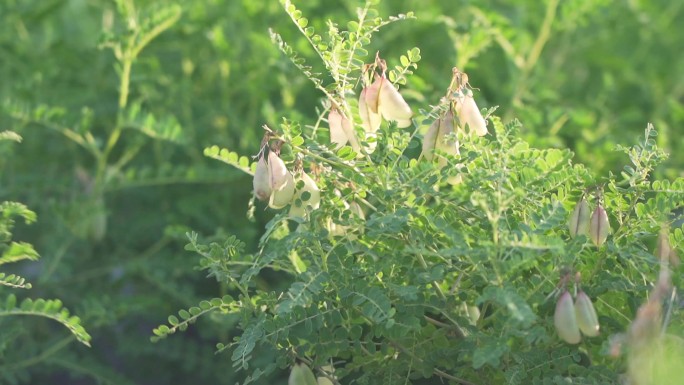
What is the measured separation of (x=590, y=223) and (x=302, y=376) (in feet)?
1.44

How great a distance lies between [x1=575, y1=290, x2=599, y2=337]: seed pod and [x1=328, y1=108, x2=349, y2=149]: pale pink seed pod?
390 millimetres

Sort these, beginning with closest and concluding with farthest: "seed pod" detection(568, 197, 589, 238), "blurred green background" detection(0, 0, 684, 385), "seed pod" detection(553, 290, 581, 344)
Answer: "seed pod" detection(553, 290, 581, 344) < "seed pod" detection(568, 197, 589, 238) < "blurred green background" detection(0, 0, 684, 385)

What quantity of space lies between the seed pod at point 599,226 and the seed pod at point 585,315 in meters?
0.10

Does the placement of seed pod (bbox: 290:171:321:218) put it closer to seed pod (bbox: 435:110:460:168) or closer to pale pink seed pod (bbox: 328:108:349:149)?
pale pink seed pod (bbox: 328:108:349:149)

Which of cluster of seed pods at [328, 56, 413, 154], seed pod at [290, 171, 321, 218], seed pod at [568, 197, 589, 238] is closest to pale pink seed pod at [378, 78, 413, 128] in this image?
cluster of seed pods at [328, 56, 413, 154]

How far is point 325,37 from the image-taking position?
292cm

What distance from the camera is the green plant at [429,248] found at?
1.38 meters

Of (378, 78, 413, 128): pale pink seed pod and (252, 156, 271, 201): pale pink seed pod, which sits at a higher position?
(378, 78, 413, 128): pale pink seed pod

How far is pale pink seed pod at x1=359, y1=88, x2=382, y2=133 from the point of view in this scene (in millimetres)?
1462

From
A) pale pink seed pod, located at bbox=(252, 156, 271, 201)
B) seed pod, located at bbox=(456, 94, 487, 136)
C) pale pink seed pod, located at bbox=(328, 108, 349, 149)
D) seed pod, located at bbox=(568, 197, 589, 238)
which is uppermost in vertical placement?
seed pod, located at bbox=(456, 94, 487, 136)

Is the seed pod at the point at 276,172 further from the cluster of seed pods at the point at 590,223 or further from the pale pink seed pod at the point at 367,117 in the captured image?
the cluster of seed pods at the point at 590,223

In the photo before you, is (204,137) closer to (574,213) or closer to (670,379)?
(574,213)

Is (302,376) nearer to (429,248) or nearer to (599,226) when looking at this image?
(429,248)

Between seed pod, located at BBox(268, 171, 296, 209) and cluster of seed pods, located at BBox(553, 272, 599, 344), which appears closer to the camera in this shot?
cluster of seed pods, located at BBox(553, 272, 599, 344)
